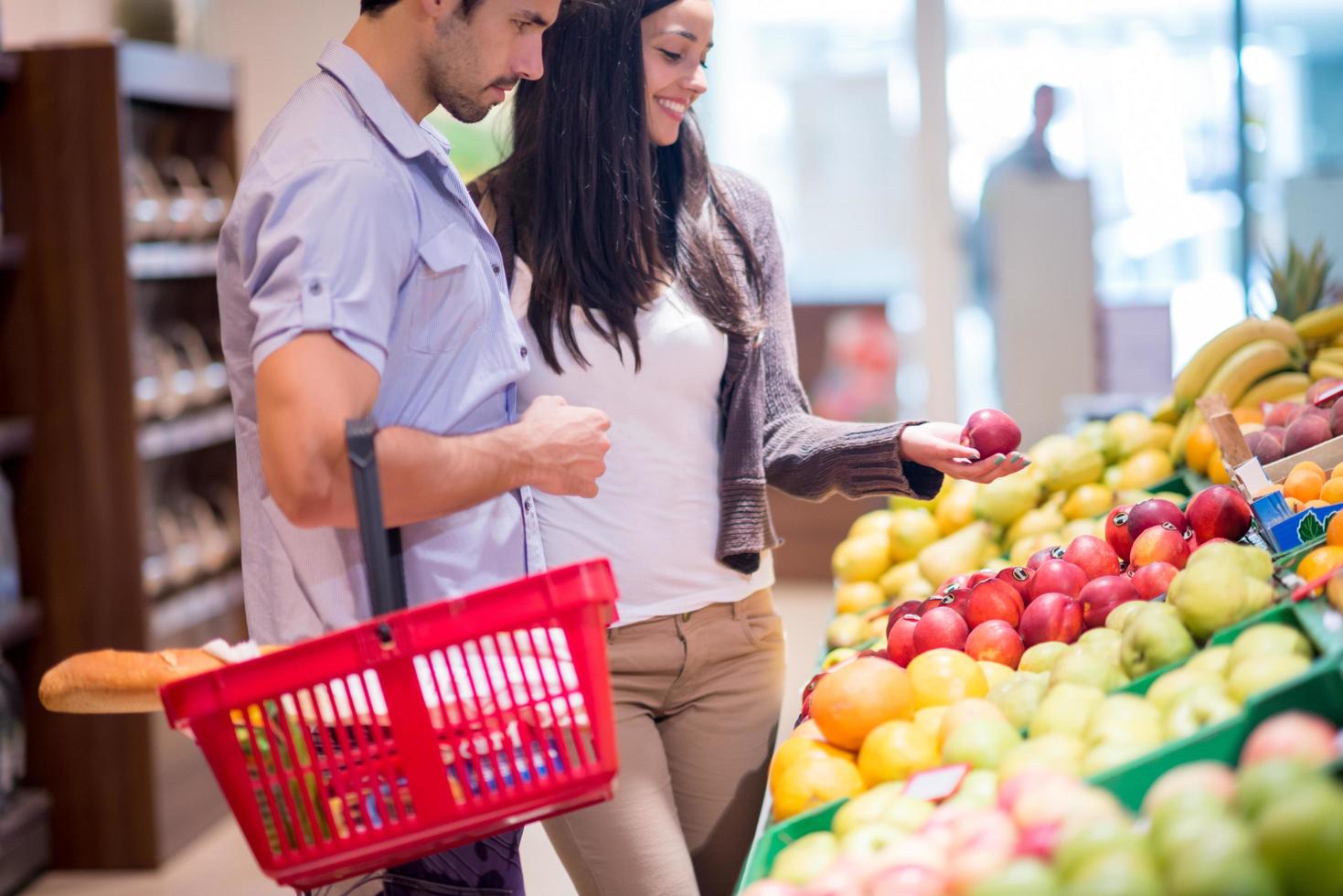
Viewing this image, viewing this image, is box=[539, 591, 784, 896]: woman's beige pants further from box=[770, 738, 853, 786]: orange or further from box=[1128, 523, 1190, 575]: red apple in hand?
box=[1128, 523, 1190, 575]: red apple in hand

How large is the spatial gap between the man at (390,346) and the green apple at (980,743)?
0.44 metres

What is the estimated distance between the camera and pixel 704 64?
1997 millimetres

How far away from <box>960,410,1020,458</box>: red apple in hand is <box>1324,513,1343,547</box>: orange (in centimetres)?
42

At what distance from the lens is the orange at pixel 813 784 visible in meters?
1.38

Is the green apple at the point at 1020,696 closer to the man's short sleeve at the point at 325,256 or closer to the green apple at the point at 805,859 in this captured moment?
the green apple at the point at 805,859

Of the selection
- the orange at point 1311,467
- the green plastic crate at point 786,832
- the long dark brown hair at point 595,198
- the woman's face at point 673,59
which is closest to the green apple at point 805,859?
the green plastic crate at point 786,832

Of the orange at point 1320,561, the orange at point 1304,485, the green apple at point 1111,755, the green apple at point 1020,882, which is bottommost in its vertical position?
the green apple at point 1111,755

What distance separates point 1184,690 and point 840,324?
17.8ft

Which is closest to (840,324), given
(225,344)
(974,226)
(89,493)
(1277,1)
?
(974,226)

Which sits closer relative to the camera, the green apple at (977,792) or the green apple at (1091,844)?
the green apple at (1091,844)

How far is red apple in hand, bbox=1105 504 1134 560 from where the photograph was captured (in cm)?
181

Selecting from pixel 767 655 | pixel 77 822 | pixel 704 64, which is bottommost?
pixel 77 822

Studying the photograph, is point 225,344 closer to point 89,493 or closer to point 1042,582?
point 1042,582

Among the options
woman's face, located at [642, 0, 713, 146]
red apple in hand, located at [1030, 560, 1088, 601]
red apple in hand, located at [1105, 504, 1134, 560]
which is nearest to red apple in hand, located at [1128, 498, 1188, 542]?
red apple in hand, located at [1105, 504, 1134, 560]
